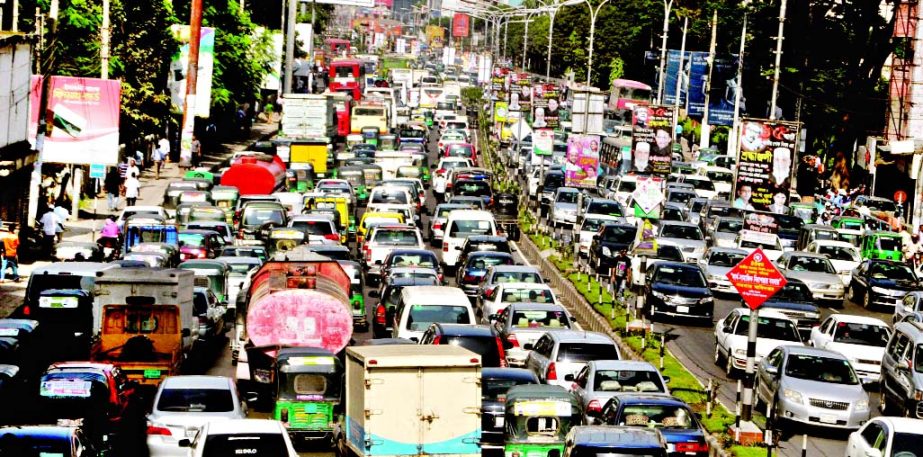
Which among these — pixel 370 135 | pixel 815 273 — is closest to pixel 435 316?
pixel 815 273

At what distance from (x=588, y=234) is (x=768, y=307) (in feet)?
58.0

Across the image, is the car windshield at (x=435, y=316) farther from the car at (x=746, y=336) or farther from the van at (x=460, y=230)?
the van at (x=460, y=230)

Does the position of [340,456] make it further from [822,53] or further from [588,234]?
[822,53]

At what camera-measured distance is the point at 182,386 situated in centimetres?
2425

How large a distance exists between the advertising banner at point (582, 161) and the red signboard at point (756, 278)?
33.3 metres

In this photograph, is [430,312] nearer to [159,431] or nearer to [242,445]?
[159,431]

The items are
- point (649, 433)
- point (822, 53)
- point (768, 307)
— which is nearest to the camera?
point (649, 433)

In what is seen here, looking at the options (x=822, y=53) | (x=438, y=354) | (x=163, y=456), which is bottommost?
(x=163, y=456)

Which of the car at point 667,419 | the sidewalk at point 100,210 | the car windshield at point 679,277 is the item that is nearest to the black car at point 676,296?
the car windshield at point 679,277

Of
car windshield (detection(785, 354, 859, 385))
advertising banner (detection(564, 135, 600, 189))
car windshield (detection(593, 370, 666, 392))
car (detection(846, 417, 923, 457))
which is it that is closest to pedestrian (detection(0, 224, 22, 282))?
car windshield (detection(593, 370, 666, 392))

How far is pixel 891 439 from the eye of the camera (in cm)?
2217

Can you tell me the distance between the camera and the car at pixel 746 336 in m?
33.9

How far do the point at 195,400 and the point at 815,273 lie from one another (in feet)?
91.2

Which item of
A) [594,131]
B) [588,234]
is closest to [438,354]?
[588,234]
